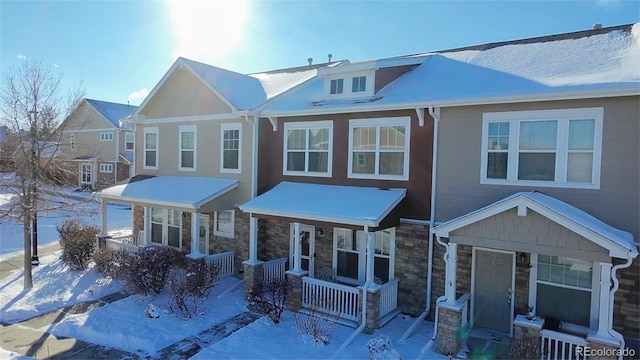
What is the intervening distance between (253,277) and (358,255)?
9.99ft

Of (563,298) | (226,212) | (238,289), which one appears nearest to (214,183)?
(226,212)

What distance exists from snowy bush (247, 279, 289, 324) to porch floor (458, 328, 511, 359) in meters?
4.28

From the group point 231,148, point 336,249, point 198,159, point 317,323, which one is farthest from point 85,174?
point 317,323

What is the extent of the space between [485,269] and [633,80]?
16.1 ft

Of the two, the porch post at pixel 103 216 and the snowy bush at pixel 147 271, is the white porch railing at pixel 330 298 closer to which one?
the snowy bush at pixel 147 271

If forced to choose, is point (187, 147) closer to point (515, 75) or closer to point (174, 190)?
point (174, 190)

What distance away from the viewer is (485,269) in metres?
9.56

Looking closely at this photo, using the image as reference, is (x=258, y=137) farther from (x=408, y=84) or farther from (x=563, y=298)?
(x=563, y=298)

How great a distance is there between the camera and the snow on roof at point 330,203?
960 cm

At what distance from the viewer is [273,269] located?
480 inches

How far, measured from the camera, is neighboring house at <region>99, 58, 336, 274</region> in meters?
13.3

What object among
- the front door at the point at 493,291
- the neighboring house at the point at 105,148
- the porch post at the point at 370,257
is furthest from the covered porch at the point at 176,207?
the neighboring house at the point at 105,148

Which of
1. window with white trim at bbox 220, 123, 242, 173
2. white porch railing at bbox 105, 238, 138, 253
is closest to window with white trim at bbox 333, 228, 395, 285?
window with white trim at bbox 220, 123, 242, 173

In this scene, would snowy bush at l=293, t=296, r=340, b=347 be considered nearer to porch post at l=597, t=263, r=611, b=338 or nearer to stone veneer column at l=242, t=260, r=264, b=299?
stone veneer column at l=242, t=260, r=264, b=299
